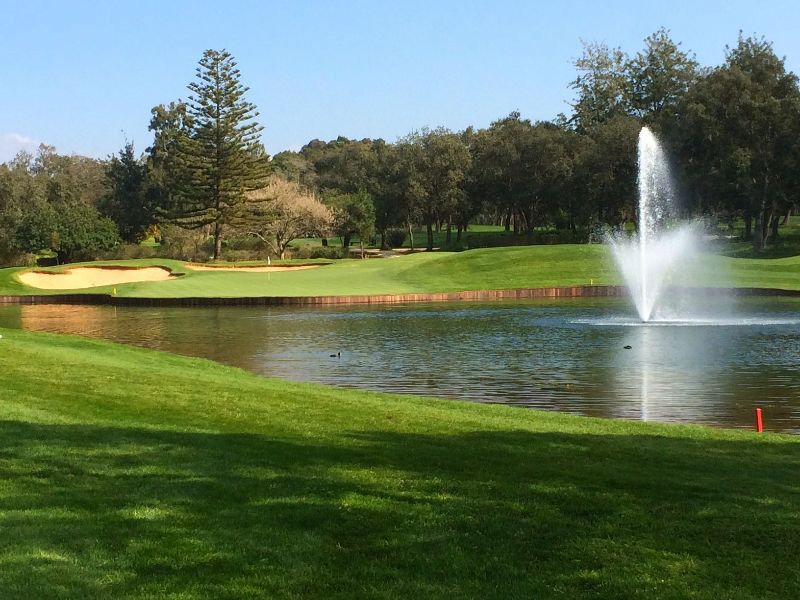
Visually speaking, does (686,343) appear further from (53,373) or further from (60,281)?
(60,281)

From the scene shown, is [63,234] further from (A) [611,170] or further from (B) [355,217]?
(A) [611,170]

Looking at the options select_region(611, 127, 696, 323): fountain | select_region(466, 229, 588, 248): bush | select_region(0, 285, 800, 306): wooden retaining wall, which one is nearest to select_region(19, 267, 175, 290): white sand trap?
select_region(0, 285, 800, 306): wooden retaining wall

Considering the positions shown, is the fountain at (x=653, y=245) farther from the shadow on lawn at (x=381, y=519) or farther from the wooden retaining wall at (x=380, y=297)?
the shadow on lawn at (x=381, y=519)

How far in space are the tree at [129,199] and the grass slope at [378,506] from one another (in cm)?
8828

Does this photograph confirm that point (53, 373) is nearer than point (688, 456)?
No

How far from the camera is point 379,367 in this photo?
73.6 ft

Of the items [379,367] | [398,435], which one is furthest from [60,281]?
[398,435]

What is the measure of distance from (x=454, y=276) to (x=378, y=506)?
45461 mm

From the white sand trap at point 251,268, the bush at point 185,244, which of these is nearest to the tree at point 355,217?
the bush at point 185,244

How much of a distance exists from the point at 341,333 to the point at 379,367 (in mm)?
8276

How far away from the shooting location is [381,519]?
23.4 ft

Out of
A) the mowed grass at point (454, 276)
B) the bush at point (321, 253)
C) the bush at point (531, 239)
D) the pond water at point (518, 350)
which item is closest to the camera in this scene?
the pond water at point (518, 350)

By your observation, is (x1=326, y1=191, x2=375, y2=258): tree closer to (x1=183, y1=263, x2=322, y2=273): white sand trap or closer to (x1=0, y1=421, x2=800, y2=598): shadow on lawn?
(x1=183, y1=263, x2=322, y2=273): white sand trap

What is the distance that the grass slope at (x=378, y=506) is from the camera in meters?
5.83
